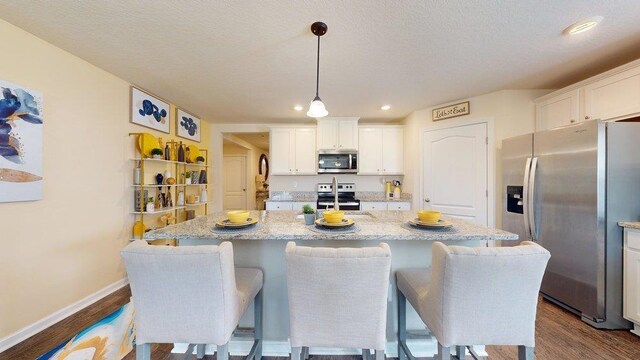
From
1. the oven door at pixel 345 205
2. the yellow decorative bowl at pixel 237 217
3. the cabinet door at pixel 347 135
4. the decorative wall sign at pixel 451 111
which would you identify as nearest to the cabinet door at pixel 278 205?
the oven door at pixel 345 205

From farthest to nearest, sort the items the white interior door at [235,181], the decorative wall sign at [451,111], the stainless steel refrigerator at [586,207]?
the white interior door at [235,181] < the decorative wall sign at [451,111] < the stainless steel refrigerator at [586,207]

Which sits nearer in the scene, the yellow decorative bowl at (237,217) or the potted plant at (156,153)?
the yellow decorative bowl at (237,217)

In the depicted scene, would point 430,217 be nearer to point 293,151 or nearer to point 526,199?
point 526,199

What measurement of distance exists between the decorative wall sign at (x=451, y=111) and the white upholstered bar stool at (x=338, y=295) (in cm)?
307

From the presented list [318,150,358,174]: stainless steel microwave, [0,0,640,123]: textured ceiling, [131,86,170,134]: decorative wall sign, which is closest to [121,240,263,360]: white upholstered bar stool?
[0,0,640,123]: textured ceiling

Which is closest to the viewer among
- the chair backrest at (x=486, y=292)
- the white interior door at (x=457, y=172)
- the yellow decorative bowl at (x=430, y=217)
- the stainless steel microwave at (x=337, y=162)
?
the chair backrest at (x=486, y=292)

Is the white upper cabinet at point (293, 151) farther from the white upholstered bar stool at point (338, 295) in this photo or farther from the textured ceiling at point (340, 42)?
the white upholstered bar stool at point (338, 295)

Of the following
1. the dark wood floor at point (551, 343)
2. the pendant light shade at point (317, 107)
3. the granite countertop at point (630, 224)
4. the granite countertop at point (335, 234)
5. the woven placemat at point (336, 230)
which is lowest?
the dark wood floor at point (551, 343)

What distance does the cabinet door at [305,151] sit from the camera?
13.9 feet

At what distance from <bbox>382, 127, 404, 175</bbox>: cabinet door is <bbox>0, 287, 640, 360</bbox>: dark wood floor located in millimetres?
2672

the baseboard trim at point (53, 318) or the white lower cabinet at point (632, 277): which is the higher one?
the white lower cabinet at point (632, 277)

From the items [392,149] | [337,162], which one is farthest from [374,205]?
[392,149]

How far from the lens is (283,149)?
426 centimetres

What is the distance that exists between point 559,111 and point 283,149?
12.3 feet
